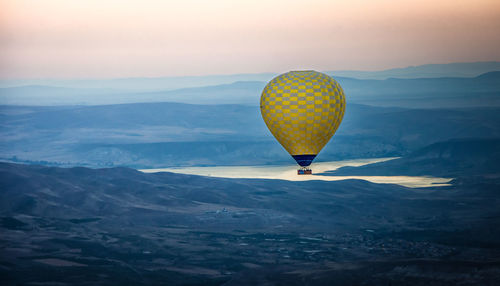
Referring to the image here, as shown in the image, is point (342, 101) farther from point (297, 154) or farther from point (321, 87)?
point (297, 154)

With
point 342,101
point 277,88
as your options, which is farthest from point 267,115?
point 342,101

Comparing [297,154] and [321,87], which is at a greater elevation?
Answer: [321,87]

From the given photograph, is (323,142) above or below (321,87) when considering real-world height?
below

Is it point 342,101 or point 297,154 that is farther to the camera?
point 342,101

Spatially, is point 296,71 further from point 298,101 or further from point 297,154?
point 297,154

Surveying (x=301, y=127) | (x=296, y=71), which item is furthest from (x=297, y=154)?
(x=296, y=71)

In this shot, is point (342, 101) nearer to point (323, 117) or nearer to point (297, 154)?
point (323, 117)
